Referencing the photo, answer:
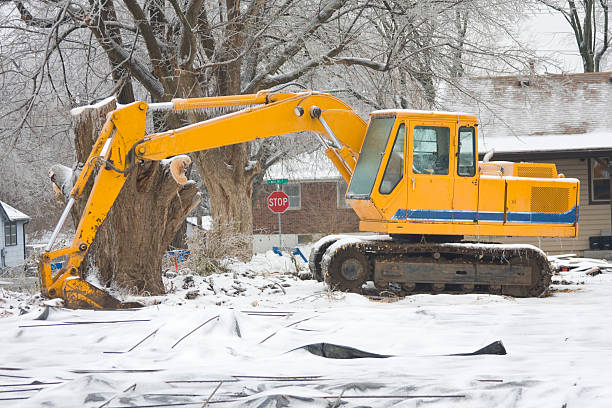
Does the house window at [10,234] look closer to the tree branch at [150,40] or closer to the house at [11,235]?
the house at [11,235]

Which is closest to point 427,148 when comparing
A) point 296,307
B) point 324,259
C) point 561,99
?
point 324,259

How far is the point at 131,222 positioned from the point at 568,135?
14347 millimetres

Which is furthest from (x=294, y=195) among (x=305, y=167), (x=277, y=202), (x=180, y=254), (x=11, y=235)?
(x=180, y=254)

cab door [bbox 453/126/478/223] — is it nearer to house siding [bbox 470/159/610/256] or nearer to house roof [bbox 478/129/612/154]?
house roof [bbox 478/129/612/154]

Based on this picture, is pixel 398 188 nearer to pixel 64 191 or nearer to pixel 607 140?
pixel 64 191

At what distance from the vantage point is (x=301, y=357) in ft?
18.4

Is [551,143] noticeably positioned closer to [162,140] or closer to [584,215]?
[584,215]

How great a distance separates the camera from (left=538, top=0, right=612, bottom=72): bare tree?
34.9 m

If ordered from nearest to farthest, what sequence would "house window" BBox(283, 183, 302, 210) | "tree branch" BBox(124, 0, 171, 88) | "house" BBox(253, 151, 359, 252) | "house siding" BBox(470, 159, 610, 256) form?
"tree branch" BBox(124, 0, 171, 88) < "house siding" BBox(470, 159, 610, 256) < "house" BBox(253, 151, 359, 252) < "house window" BBox(283, 183, 302, 210)

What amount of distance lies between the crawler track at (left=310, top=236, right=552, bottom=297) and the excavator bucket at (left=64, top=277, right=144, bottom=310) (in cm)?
302

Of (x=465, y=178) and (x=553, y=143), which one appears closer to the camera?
(x=465, y=178)

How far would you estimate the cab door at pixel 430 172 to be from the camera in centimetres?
1021

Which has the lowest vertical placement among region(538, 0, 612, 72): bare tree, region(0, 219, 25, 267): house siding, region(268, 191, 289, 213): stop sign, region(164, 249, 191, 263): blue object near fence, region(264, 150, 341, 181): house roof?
region(0, 219, 25, 267): house siding

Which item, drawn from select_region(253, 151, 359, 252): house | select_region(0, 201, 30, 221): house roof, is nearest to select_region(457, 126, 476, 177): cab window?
select_region(253, 151, 359, 252): house
